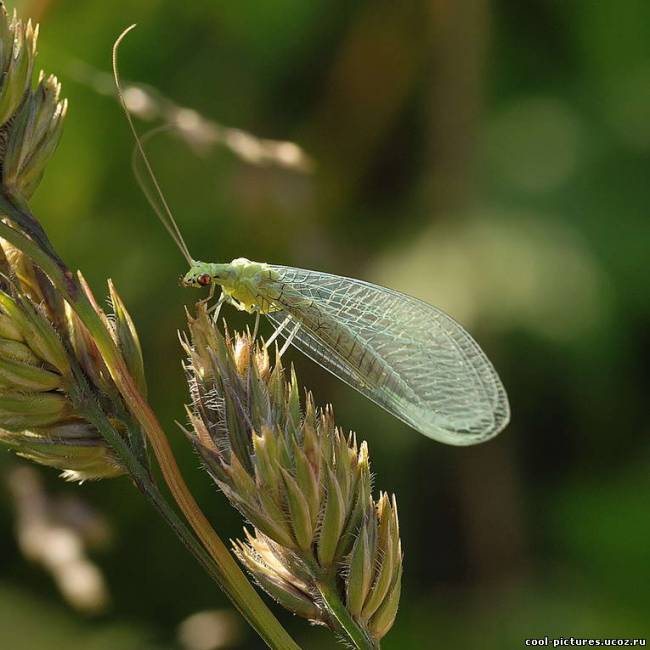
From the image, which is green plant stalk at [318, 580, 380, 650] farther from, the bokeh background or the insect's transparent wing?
the bokeh background

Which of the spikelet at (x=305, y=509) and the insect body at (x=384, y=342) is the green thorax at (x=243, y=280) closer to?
the insect body at (x=384, y=342)

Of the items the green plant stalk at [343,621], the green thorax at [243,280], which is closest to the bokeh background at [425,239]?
the green thorax at [243,280]

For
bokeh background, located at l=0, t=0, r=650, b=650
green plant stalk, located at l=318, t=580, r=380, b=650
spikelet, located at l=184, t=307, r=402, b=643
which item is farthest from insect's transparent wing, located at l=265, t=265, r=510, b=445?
green plant stalk, located at l=318, t=580, r=380, b=650

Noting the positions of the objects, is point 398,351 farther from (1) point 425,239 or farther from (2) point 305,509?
(2) point 305,509

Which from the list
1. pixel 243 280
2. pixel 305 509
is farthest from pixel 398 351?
pixel 305 509

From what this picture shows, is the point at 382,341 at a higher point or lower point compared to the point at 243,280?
lower

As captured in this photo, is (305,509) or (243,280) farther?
(243,280)

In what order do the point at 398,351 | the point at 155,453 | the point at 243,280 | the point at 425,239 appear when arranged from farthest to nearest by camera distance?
the point at 425,239 → the point at 243,280 → the point at 398,351 → the point at 155,453
